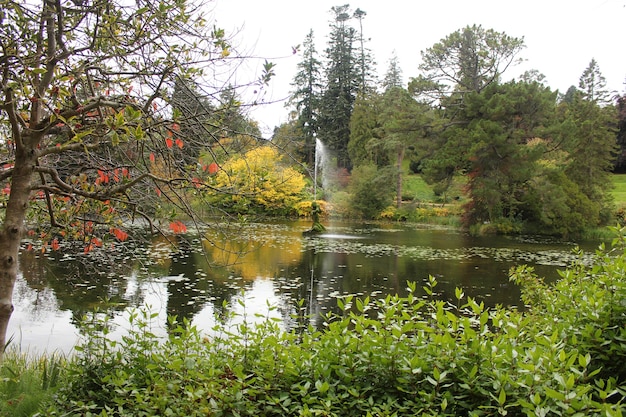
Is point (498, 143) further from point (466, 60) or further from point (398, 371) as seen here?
point (398, 371)

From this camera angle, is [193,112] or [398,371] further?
[193,112]

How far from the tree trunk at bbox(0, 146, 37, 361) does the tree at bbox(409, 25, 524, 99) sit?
80.7 ft

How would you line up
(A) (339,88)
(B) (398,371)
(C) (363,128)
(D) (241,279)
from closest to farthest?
(B) (398,371) < (D) (241,279) < (C) (363,128) < (A) (339,88)

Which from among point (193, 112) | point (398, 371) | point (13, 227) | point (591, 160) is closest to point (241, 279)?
point (193, 112)

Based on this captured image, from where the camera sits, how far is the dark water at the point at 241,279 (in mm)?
6430

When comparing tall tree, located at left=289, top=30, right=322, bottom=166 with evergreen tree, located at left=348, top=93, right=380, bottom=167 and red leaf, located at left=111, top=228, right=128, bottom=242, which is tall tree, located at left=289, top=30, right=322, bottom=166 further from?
red leaf, located at left=111, top=228, right=128, bottom=242

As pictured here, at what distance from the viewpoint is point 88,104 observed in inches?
92.7

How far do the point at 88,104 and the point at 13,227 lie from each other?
2.39 feet

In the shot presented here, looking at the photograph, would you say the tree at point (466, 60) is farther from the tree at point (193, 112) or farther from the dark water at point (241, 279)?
the tree at point (193, 112)

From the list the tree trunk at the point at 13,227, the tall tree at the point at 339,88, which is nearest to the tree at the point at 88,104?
the tree trunk at the point at 13,227

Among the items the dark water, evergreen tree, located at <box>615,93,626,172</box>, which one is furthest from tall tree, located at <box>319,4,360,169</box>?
the dark water

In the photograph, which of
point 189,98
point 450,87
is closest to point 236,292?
point 189,98

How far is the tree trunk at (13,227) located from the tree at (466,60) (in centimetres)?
2458

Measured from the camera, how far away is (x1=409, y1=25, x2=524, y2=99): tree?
24.8 metres
